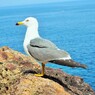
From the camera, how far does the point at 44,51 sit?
10500mm

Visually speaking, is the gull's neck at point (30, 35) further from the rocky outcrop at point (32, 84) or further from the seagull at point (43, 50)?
the rocky outcrop at point (32, 84)

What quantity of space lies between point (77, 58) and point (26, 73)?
175ft

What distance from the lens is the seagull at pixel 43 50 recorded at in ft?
33.1

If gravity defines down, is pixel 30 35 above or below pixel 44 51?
above

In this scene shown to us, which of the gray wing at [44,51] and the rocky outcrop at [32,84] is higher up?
the gray wing at [44,51]

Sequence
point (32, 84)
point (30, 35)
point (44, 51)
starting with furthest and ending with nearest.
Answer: point (30, 35) → point (44, 51) → point (32, 84)

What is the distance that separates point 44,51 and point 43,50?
0.19 ft

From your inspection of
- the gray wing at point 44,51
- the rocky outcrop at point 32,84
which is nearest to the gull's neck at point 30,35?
the gray wing at point 44,51

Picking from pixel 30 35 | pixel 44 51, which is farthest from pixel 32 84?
pixel 30 35

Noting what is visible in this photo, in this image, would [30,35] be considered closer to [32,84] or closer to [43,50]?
[43,50]

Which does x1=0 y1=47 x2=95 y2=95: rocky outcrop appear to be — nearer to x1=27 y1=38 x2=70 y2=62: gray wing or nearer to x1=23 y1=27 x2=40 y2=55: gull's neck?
x1=27 y1=38 x2=70 y2=62: gray wing

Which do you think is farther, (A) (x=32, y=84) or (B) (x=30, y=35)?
(B) (x=30, y=35)

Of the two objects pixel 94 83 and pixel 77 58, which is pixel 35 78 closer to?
pixel 94 83

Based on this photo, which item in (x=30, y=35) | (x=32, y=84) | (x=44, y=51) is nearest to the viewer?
(x=32, y=84)
